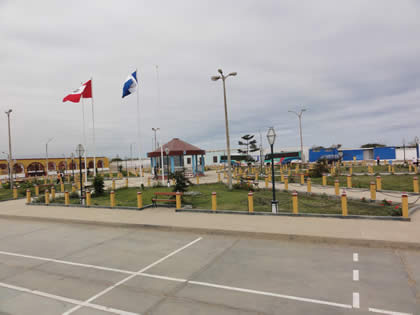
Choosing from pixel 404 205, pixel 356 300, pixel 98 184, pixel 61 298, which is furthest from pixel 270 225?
pixel 98 184

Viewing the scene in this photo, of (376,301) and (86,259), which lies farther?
(86,259)

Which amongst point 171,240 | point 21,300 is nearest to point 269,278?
point 171,240

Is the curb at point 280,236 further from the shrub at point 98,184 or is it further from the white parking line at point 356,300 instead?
the shrub at point 98,184

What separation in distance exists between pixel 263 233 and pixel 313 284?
3617mm

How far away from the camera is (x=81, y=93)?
77.4 feet

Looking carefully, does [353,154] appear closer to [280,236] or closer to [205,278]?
[280,236]

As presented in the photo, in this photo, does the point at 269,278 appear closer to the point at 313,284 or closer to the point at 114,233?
the point at 313,284

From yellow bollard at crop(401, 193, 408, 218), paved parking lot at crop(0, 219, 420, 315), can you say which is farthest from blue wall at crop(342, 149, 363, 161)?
paved parking lot at crop(0, 219, 420, 315)

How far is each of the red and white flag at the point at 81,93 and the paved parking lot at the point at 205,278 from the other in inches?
629

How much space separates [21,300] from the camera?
5.56m

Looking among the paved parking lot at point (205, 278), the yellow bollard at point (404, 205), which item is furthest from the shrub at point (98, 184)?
the yellow bollard at point (404, 205)

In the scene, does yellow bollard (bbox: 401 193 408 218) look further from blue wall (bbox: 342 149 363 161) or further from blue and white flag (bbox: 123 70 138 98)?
blue wall (bbox: 342 149 363 161)

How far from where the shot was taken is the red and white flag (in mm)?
23156

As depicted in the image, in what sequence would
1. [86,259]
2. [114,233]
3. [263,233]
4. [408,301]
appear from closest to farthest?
[408,301], [86,259], [263,233], [114,233]
